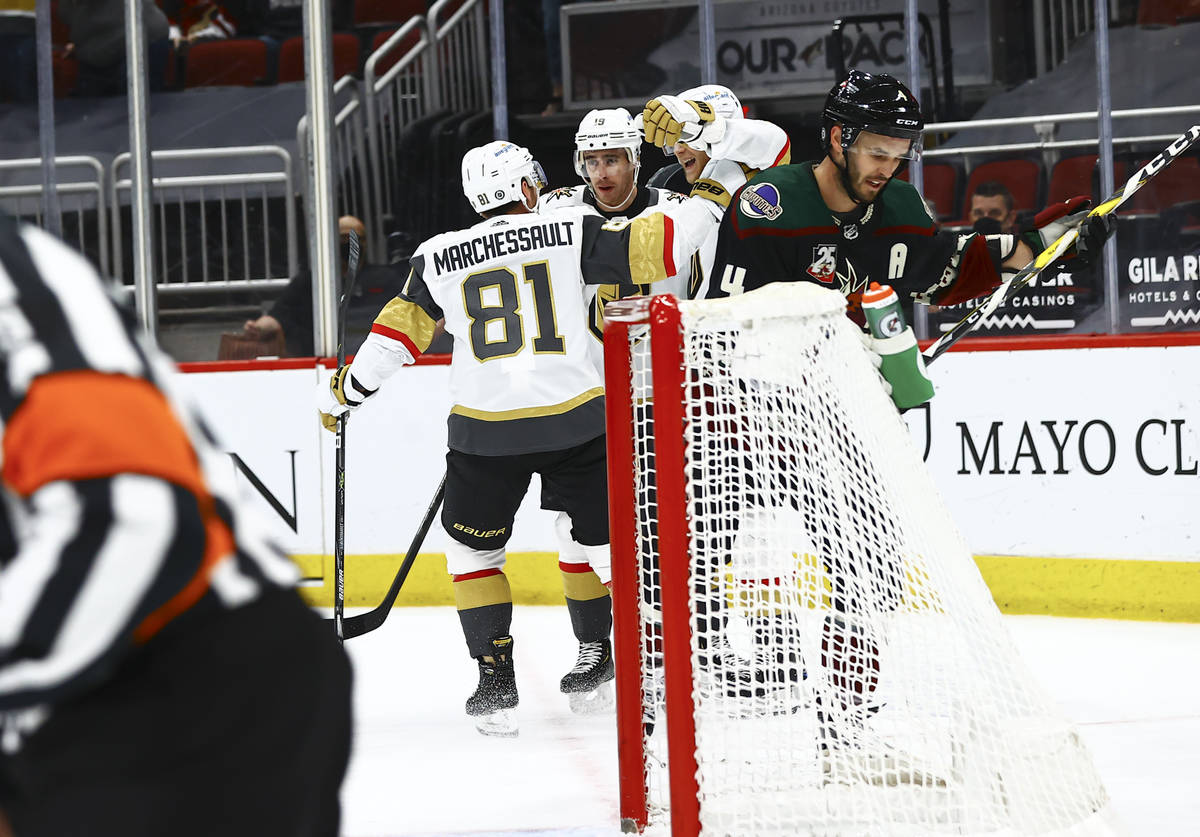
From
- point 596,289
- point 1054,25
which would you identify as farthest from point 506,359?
point 1054,25

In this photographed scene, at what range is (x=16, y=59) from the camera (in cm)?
714

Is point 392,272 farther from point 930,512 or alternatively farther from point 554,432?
point 930,512

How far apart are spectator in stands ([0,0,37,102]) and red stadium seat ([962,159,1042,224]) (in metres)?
4.43

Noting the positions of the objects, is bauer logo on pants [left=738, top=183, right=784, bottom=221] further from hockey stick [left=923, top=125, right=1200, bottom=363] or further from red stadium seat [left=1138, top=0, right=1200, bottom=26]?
red stadium seat [left=1138, top=0, right=1200, bottom=26]

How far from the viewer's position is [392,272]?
554cm

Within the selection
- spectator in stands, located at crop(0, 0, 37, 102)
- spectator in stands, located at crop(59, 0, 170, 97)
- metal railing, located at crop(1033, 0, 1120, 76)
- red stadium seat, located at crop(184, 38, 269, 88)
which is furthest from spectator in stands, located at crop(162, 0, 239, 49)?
metal railing, located at crop(1033, 0, 1120, 76)

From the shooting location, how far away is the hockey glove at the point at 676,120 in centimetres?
288

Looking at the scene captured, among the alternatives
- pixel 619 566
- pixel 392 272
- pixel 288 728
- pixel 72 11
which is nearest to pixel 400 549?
pixel 392 272

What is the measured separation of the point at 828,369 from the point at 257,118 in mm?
5531

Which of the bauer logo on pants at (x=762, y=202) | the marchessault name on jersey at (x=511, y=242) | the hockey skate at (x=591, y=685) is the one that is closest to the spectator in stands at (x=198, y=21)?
the marchessault name on jersey at (x=511, y=242)

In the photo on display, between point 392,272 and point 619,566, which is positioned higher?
point 392,272

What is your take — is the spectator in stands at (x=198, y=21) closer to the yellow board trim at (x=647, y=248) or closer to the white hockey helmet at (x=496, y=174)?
the white hockey helmet at (x=496, y=174)

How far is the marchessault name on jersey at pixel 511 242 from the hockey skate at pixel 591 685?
3.00 ft

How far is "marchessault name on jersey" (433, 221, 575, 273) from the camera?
3.08 metres
